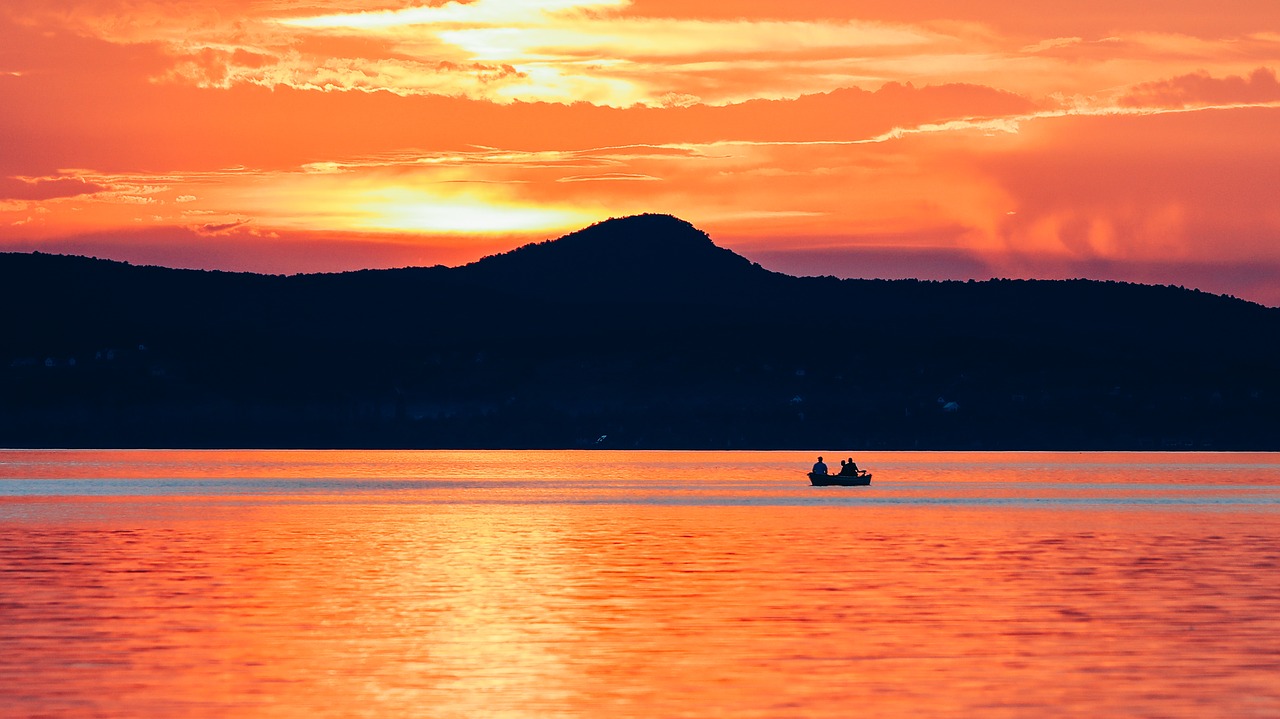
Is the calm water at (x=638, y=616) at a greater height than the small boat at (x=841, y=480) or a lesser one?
lesser

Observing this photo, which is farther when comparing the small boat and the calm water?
the small boat

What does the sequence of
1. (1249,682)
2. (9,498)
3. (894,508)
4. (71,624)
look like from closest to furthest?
(1249,682)
(71,624)
(894,508)
(9,498)

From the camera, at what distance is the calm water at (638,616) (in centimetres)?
3194

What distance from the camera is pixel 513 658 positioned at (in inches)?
1438

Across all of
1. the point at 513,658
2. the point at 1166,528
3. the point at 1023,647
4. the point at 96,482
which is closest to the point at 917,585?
the point at 1023,647

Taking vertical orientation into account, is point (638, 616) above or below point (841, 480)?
below

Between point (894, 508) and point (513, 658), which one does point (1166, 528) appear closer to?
point (894, 508)

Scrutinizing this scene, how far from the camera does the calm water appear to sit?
105 feet

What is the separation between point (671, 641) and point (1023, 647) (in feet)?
24.5

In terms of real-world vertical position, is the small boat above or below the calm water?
above

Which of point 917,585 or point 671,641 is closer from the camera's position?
point 671,641

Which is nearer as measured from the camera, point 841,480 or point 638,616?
point 638,616

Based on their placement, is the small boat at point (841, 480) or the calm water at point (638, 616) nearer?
the calm water at point (638, 616)

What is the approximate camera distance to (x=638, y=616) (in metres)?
43.4
